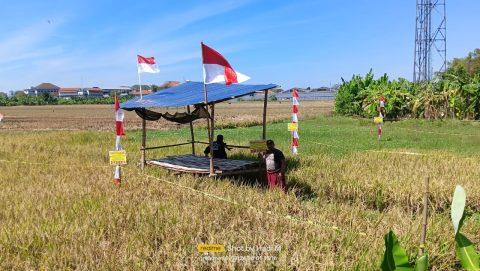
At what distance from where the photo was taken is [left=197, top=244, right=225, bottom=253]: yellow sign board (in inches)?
A: 176

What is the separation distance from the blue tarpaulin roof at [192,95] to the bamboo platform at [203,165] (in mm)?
1312

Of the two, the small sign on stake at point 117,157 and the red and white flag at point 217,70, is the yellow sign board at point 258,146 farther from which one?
the small sign on stake at point 117,157

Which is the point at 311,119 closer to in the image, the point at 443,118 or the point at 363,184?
the point at 443,118

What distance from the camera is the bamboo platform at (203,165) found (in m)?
8.88

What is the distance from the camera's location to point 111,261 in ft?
14.1

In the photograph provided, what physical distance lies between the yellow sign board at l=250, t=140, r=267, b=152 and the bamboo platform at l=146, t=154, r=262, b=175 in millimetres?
Result: 665

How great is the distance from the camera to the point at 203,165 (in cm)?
977

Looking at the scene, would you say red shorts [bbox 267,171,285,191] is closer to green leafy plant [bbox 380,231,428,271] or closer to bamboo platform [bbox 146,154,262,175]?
bamboo platform [bbox 146,154,262,175]

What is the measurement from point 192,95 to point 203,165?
1.58 metres

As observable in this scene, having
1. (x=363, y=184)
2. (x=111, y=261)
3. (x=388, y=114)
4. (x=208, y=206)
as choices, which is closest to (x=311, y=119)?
(x=388, y=114)

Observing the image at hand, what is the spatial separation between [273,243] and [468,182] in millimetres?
4807

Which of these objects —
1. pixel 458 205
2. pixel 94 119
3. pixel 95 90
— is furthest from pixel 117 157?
pixel 95 90

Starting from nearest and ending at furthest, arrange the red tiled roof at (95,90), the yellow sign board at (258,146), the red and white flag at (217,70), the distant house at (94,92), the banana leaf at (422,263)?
the banana leaf at (422,263), the red and white flag at (217,70), the yellow sign board at (258,146), the red tiled roof at (95,90), the distant house at (94,92)

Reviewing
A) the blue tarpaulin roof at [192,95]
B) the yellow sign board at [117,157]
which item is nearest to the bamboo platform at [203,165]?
the blue tarpaulin roof at [192,95]
